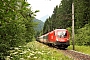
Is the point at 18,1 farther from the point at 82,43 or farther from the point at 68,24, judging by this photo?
the point at 68,24

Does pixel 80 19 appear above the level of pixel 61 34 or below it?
above

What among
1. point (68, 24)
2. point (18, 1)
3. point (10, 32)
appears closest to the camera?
point (18, 1)

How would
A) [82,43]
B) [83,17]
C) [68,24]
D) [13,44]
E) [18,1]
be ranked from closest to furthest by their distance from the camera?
[18,1]
[13,44]
[82,43]
[83,17]
[68,24]

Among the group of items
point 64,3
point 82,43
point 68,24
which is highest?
point 64,3

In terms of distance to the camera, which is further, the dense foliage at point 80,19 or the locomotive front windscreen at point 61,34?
the dense foliage at point 80,19

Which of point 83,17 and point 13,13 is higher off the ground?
point 83,17

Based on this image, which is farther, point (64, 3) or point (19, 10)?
point (64, 3)

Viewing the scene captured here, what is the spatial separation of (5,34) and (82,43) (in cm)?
3181

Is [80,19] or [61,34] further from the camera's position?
[80,19]

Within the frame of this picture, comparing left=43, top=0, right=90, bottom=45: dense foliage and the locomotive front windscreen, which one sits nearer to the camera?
the locomotive front windscreen

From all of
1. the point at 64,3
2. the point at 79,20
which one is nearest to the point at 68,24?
the point at 64,3

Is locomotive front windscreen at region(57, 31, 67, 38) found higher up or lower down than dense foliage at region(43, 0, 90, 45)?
lower down

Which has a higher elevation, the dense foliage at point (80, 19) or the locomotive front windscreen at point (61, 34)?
the dense foliage at point (80, 19)

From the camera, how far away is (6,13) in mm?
3488
